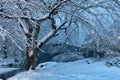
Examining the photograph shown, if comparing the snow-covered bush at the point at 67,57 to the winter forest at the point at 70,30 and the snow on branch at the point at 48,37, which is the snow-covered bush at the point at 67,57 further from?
the snow on branch at the point at 48,37

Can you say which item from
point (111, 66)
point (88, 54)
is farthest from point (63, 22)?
point (88, 54)

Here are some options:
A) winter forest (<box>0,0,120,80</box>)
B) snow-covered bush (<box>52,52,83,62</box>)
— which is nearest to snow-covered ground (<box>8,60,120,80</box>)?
winter forest (<box>0,0,120,80</box>)

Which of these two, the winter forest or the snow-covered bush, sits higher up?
the winter forest

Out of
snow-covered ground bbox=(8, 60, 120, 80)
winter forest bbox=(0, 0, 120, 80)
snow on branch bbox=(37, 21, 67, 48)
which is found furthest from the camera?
snow on branch bbox=(37, 21, 67, 48)

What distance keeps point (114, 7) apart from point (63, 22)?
8.23 feet

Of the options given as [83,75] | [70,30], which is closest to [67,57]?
[70,30]

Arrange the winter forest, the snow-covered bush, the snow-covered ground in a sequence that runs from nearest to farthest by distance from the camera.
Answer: the winter forest → the snow-covered ground → the snow-covered bush

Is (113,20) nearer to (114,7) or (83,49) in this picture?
(114,7)

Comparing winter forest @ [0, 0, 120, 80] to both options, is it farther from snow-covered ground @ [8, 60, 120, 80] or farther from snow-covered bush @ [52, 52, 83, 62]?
snow-covered bush @ [52, 52, 83, 62]

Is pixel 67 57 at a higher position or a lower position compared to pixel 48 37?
lower

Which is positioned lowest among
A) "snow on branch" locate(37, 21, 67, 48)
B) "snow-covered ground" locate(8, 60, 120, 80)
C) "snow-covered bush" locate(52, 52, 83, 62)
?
"snow-covered bush" locate(52, 52, 83, 62)

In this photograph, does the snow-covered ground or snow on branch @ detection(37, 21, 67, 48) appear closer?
the snow-covered ground

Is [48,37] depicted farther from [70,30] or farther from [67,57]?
[67,57]

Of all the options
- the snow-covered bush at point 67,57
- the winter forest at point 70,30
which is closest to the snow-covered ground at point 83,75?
the winter forest at point 70,30
